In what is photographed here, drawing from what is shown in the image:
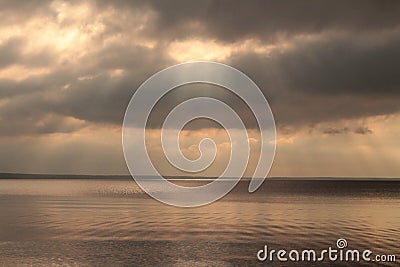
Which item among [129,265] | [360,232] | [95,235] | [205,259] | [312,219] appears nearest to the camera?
[129,265]

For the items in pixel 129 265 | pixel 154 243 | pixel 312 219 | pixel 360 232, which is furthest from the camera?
pixel 312 219

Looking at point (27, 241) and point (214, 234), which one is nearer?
point (27, 241)

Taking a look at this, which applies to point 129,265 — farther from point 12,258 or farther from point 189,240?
point 189,240

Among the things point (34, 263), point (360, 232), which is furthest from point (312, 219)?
point (34, 263)

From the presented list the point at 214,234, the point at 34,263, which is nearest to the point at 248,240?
the point at 214,234

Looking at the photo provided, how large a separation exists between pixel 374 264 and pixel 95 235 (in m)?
30.5

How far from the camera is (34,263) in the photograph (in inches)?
1474

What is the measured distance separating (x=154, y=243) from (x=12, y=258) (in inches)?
555

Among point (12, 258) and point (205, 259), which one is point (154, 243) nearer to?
point (205, 259)

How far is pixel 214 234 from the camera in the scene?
5559 centimetres

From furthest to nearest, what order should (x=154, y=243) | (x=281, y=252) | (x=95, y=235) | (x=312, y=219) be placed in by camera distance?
1. (x=312, y=219)
2. (x=95, y=235)
3. (x=154, y=243)
4. (x=281, y=252)

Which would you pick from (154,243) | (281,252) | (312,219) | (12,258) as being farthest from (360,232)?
(12,258)

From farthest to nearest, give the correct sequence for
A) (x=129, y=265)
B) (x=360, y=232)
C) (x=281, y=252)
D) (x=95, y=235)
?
(x=360, y=232)
(x=95, y=235)
(x=281, y=252)
(x=129, y=265)

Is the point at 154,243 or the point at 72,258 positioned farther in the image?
the point at 154,243
